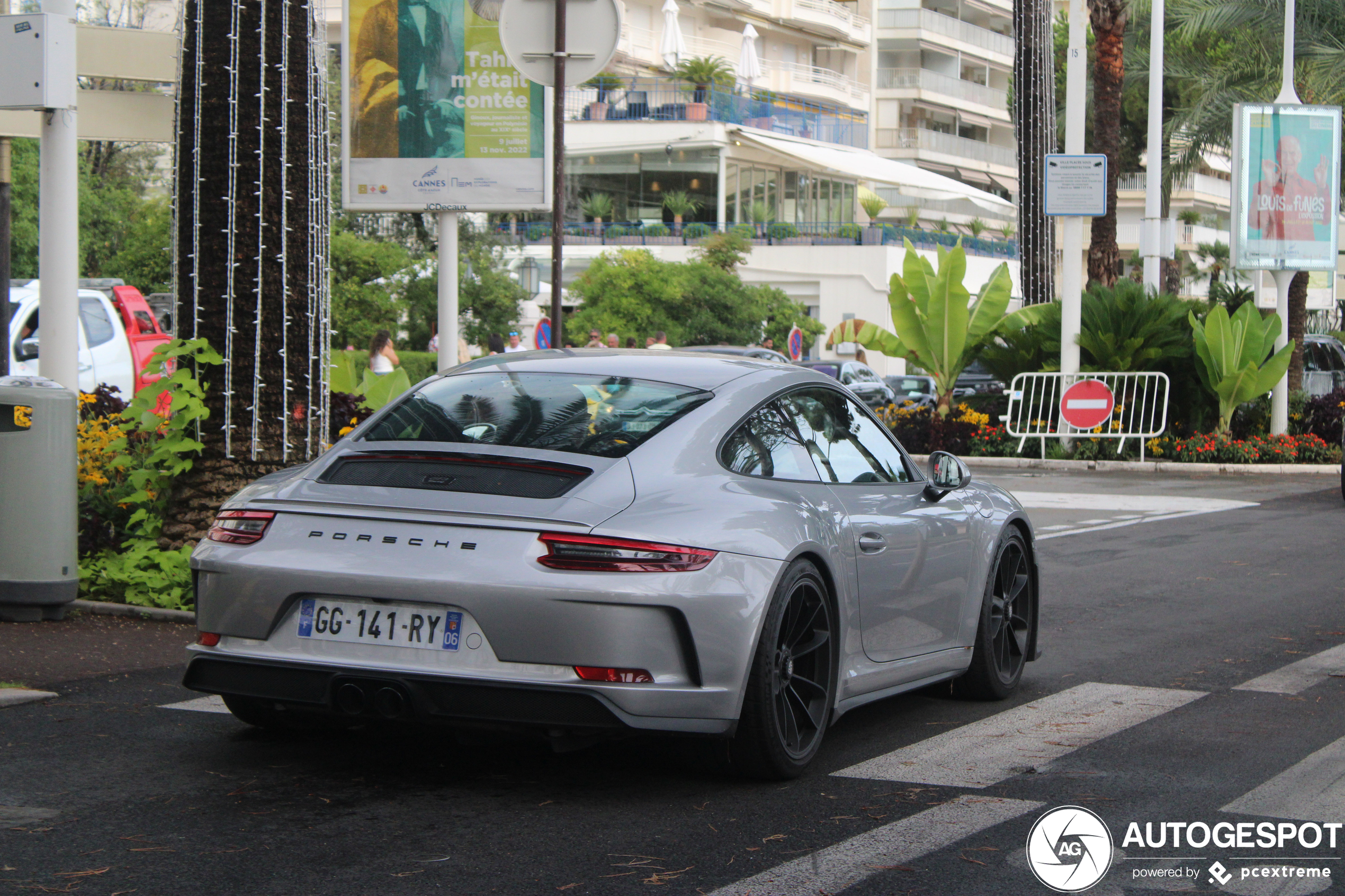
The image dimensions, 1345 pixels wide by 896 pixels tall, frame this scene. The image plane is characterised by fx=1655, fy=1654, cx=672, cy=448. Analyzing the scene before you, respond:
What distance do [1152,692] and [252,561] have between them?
3951 millimetres

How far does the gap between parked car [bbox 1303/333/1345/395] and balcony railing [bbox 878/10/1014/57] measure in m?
46.6

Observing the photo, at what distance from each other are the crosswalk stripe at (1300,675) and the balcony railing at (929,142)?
66.4 metres

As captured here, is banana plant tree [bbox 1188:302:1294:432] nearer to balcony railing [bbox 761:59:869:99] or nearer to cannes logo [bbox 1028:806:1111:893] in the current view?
cannes logo [bbox 1028:806:1111:893]

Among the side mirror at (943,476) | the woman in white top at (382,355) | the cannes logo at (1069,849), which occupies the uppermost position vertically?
the woman in white top at (382,355)

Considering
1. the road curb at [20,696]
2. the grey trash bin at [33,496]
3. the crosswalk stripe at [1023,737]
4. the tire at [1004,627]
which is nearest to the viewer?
the crosswalk stripe at [1023,737]

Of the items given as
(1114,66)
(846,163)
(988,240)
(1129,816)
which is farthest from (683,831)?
(988,240)

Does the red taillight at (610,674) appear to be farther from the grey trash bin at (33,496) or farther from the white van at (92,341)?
the white van at (92,341)

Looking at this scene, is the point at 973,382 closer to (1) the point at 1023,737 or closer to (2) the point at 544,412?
(1) the point at 1023,737

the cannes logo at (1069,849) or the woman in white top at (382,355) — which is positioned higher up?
the woman in white top at (382,355)

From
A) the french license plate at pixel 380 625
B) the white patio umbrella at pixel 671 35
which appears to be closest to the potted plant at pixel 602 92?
the white patio umbrella at pixel 671 35

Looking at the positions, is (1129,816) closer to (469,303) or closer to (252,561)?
(252,561)

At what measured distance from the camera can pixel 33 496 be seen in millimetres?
8070

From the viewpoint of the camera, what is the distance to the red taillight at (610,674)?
477cm

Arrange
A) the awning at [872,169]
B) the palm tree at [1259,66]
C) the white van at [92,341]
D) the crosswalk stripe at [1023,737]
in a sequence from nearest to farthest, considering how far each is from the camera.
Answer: the crosswalk stripe at [1023,737] < the white van at [92,341] < the palm tree at [1259,66] < the awning at [872,169]
